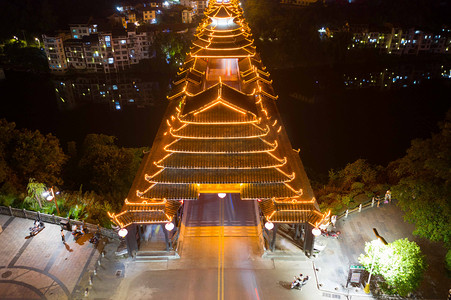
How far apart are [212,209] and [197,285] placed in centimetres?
695

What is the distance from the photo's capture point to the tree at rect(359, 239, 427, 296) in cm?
1719

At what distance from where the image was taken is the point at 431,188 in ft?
65.6

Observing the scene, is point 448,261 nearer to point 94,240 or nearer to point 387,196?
point 387,196

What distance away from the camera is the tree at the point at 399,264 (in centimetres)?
1719

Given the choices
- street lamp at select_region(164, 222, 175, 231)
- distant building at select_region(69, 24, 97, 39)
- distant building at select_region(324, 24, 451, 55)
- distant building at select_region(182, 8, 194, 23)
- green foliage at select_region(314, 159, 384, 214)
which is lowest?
green foliage at select_region(314, 159, 384, 214)

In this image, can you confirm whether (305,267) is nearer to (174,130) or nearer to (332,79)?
(174,130)

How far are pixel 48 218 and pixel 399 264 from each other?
22931mm

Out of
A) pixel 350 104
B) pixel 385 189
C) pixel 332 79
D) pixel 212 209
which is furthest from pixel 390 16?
pixel 212 209

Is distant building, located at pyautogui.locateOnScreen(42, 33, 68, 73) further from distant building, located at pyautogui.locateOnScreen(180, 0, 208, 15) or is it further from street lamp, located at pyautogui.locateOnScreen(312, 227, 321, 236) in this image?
street lamp, located at pyautogui.locateOnScreen(312, 227, 321, 236)

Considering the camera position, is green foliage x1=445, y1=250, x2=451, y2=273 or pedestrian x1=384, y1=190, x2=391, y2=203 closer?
green foliage x1=445, y1=250, x2=451, y2=273

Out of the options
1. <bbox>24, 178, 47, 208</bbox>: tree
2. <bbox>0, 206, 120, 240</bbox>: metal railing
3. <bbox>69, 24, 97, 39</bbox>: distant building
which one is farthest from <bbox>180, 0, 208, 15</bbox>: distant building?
<bbox>0, 206, 120, 240</bbox>: metal railing

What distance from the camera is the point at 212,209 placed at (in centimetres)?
2516

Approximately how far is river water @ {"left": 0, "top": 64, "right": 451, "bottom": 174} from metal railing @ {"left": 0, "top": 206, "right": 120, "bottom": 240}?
26.4 meters

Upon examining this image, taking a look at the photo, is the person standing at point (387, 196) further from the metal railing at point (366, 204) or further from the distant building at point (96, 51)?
the distant building at point (96, 51)
